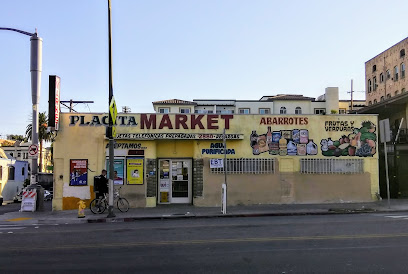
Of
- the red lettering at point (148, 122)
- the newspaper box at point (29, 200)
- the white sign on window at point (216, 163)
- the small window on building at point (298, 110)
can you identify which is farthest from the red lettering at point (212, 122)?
the small window on building at point (298, 110)

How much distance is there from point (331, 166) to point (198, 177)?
21.0ft

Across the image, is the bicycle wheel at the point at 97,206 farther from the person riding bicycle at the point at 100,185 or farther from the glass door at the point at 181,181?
the glass door at the point at 181,181

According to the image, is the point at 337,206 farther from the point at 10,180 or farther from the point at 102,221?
the point at 10,180

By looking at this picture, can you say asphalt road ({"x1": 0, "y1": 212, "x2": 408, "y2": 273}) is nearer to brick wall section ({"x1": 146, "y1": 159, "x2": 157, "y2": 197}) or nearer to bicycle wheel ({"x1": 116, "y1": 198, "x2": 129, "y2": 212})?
bicycle wheel ({"x1": 116, "y1": 198, "x2": 129, "y2": 212})

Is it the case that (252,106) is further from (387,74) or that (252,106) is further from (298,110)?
(387,74)

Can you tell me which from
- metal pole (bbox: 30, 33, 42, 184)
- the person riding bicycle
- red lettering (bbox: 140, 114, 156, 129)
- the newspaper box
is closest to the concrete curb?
the person riding bicycle

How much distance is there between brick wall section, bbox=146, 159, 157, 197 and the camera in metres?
18.5

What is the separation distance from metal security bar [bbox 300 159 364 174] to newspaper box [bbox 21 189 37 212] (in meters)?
12.4

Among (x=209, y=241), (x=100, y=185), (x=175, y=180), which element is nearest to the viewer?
(x=209, y=241)

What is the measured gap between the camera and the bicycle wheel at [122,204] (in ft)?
55.7

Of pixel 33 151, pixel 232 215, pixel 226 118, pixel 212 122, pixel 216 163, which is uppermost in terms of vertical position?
pixel 226 118

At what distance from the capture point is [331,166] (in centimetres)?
1917

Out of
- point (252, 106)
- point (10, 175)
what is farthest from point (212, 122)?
point (252, 106)

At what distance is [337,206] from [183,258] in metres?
A: 12.1
